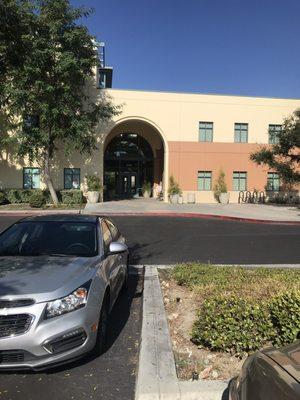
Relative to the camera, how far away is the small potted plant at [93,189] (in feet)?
101

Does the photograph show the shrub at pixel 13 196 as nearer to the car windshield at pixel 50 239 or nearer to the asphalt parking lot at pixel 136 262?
the asphalt parking lot at pixel 136 262

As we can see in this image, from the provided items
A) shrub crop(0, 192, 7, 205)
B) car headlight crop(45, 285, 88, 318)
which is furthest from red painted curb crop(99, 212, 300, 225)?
car headlight crop(45, 285, 88, 318)

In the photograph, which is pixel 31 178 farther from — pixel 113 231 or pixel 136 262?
pixel 113 231

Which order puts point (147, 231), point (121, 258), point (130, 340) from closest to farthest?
point (130, 340) < point (121, 258) < point (147, 231)

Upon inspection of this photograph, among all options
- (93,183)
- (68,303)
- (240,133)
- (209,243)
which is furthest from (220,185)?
(68,303)

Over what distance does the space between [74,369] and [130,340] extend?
38.5 inches

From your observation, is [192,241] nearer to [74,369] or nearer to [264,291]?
[264,291]

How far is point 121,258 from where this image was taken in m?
6.61

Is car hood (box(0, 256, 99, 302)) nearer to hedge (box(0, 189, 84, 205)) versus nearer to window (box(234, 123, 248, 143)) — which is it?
hedge (box(0, 189, 84, 205))

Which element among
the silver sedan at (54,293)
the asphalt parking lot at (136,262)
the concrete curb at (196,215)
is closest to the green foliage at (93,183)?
the concrete curb at (196,215)

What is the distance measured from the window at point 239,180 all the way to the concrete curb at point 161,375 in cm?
2933

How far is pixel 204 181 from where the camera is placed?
33.8 meters

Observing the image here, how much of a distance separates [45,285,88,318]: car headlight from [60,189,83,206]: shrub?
2552 cm

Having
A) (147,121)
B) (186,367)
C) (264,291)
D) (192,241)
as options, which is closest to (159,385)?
(186,367)
